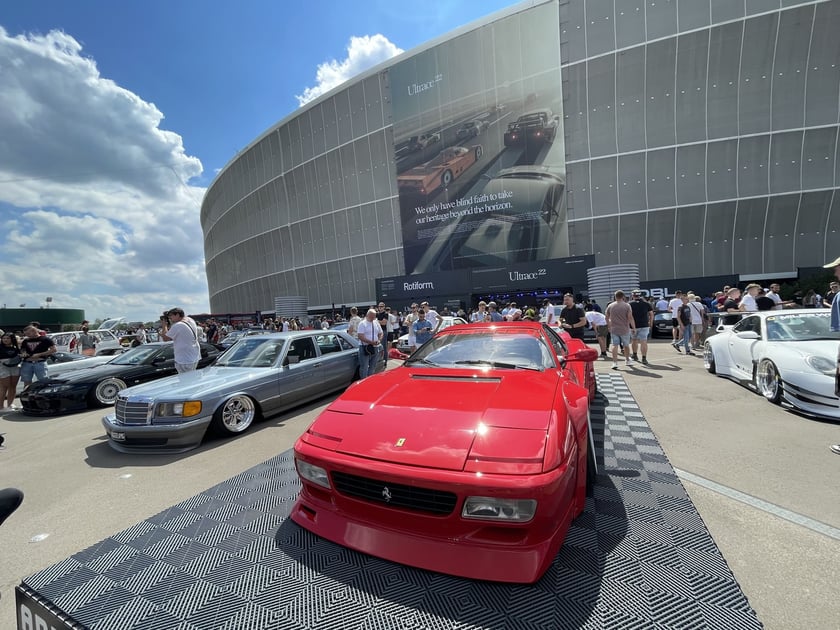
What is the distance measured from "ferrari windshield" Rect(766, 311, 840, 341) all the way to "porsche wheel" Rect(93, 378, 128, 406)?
1075 centimetres

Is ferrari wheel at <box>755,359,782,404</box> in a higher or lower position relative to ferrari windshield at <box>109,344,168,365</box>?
lower

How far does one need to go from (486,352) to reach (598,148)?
22.6 m

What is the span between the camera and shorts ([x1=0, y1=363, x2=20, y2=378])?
6828 mm

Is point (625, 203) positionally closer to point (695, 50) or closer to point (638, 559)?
point (695, 50)

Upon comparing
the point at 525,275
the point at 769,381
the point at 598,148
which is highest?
the point at 598,148

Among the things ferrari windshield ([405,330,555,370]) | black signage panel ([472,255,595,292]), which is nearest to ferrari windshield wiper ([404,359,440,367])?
ferrari windshield ([405,330,555,370])

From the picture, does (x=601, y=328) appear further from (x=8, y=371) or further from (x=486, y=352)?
(x=8, y=371)

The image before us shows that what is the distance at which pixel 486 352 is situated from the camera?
124 inches

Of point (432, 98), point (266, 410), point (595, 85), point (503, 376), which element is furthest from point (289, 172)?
→ point (503, 376)

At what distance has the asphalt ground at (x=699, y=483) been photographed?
6.18 ft

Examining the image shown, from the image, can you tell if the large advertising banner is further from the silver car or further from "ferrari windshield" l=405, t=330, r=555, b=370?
"ferrari windshield" l=405, t=330, r=555, b=370

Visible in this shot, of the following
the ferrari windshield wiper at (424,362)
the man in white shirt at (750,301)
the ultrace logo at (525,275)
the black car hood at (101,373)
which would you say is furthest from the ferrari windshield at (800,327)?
the ultrace logo at (525,275)

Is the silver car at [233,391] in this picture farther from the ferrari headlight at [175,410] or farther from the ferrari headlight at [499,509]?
the ferrari headlight at [499,509]

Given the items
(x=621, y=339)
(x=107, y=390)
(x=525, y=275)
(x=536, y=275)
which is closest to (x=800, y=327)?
(x=621, y=339)
